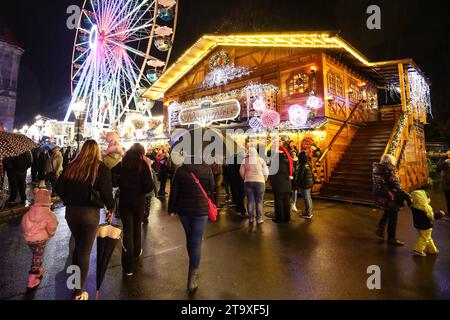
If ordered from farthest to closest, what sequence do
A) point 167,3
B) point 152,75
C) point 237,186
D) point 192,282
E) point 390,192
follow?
point 152,75 < point 167,3 < point 237,186 < point 390,192 < point 192,282

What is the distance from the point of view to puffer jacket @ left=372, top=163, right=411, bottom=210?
15.4ft

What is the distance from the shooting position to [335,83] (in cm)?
1216

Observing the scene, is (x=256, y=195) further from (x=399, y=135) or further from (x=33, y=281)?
(x=399, y=135)

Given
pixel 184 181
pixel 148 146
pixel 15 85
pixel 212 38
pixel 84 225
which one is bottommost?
pixel 84 225

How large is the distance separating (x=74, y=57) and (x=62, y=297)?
21.8 metres

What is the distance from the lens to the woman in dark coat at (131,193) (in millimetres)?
3654

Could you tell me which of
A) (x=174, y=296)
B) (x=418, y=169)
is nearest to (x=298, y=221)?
(x=174, y=296)

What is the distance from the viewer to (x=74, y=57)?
1955cm

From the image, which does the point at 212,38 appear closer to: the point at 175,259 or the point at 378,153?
the point at 378,153

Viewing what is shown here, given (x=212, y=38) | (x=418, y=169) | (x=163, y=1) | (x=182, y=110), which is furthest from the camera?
(x=182, y=110)

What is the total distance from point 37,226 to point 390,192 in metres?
5.91

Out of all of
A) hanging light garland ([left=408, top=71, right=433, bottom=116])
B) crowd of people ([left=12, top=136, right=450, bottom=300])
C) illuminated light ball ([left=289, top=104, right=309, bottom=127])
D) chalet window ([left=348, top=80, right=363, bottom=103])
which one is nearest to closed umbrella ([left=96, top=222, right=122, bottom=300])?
crowd of people ([left=12, top=136, right=450, bottom=300])

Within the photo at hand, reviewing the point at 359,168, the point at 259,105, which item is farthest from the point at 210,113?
the point at 359,168

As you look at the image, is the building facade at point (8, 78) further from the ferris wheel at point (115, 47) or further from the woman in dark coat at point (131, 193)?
the woman in dark coat at point (131, 193)
